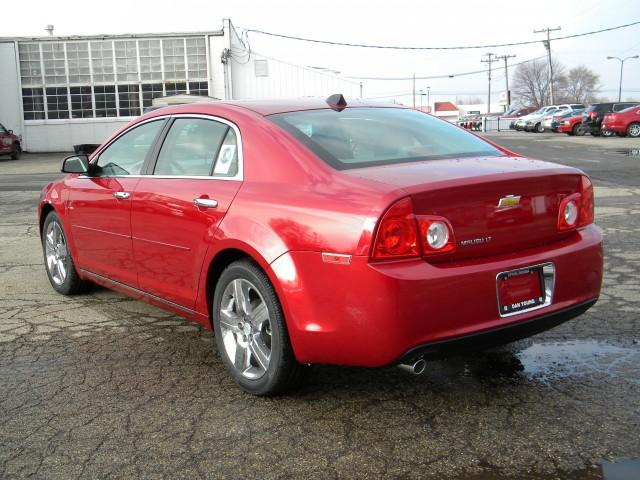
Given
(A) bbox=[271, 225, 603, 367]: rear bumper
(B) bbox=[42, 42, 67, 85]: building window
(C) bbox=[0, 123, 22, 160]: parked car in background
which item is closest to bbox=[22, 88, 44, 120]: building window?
(B) bbox=[42, 42, 67, 85]: building window

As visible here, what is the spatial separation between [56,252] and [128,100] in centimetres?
3030

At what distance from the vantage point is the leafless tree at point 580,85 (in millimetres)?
112062

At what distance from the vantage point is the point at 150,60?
3391 cm

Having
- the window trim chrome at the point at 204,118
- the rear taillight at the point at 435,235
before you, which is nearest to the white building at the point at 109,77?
the window trim chrome at the point at 204,118

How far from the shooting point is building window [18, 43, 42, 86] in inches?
1337

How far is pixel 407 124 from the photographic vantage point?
4141 millimetres

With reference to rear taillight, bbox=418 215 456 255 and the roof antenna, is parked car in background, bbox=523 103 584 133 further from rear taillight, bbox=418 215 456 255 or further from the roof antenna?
rear taillight, bbox=418 215 456 255

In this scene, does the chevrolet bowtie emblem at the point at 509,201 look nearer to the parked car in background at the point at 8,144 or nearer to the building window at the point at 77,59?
the parked car in background at the point at 8,144

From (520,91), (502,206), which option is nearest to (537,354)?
(502,206)

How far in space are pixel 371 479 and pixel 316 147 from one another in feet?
5.36

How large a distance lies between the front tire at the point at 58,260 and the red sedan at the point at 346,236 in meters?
1.23

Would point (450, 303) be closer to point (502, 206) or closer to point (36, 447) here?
point (502, 206)

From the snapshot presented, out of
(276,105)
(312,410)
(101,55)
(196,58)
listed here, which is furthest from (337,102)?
(101,55)

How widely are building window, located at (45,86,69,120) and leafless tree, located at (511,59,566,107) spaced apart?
3426 inches
